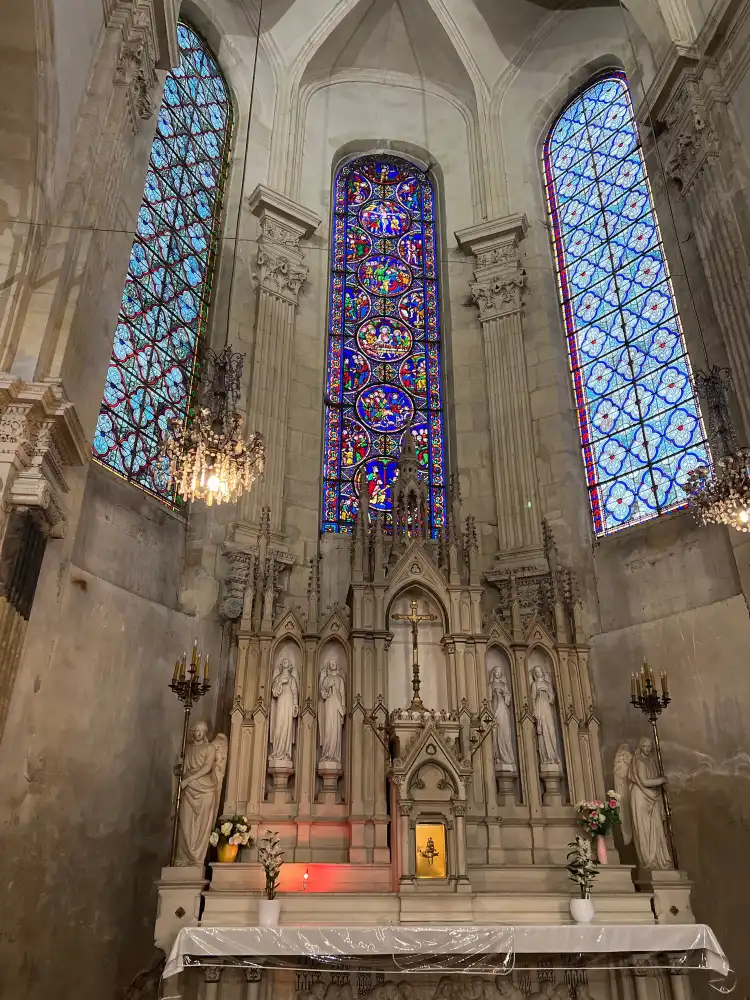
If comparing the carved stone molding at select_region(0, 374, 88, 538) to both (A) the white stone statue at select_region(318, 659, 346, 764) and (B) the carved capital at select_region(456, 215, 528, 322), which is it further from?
(B) the carved capital at select_region(456, 215, 528, 322)

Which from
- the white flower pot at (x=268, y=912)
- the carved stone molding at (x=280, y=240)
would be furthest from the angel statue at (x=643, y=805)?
the carved stone molding at (x=280, y=240)

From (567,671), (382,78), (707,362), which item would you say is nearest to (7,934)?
(567,671)

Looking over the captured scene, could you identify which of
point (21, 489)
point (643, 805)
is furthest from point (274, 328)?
point (643, 805)

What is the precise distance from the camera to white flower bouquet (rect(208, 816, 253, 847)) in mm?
7871

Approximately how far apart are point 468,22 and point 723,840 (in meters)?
16.0

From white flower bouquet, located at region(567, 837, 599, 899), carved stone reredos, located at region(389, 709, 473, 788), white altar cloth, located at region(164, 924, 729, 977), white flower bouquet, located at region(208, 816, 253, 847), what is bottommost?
white altar cloth, located at region(164, 924, 729, 977)

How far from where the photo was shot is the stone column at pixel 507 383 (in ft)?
39.6

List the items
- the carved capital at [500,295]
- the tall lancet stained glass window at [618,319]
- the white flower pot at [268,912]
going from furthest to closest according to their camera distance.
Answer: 1. the carved capital at [500,295]
2. the tall lancet stained glass window at [618,319]
3. the white flower pot at [268,912]

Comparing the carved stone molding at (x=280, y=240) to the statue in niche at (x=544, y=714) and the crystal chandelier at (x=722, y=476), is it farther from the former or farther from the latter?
the statue in niche at (x=544, y=714)

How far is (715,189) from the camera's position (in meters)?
10.6

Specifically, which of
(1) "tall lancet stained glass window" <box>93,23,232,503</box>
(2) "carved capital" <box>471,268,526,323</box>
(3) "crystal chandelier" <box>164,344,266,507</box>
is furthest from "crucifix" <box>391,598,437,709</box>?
(2) "carved capital" <box>471,268,526,323</box>

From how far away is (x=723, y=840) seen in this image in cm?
884

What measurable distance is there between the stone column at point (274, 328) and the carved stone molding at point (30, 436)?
410cm

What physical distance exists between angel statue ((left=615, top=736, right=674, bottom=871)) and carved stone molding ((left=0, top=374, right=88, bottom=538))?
21.8 feet
